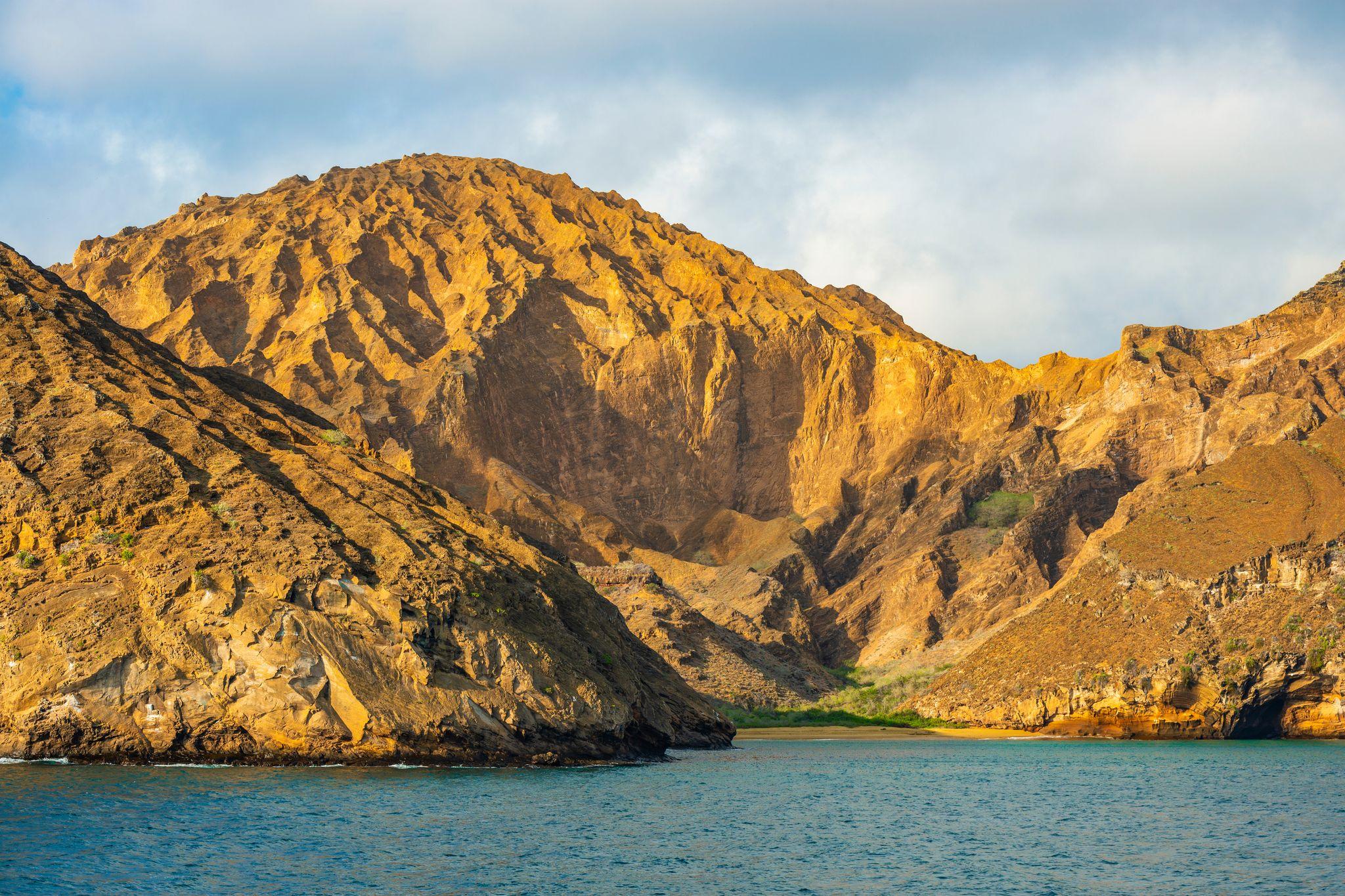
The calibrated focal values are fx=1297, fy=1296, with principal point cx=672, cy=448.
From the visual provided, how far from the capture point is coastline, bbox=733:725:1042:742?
108 m

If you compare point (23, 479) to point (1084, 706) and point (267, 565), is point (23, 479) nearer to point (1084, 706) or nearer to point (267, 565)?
point (267, 565)

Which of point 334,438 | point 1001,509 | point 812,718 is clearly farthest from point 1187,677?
point 1001,509

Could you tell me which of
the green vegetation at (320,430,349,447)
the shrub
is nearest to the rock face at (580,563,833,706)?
the shrub

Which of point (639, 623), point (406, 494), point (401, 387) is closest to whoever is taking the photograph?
point (406, 494)

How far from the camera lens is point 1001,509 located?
187 metres

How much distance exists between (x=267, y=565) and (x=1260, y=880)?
134 feet

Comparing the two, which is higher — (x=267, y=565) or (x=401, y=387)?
(x=401, y=387)

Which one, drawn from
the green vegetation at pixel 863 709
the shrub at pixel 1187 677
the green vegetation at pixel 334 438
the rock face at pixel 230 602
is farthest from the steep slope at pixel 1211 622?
the green vegetation at pixel 334 438

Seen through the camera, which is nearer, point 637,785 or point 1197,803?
point 1197,803

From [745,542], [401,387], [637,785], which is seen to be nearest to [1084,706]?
[637,785]

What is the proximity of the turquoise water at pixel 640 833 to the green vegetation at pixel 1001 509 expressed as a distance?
119975 millimetres

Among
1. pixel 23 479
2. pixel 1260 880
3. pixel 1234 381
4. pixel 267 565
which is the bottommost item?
pixel 1260 880

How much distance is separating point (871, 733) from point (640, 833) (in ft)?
258

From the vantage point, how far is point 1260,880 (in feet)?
123
